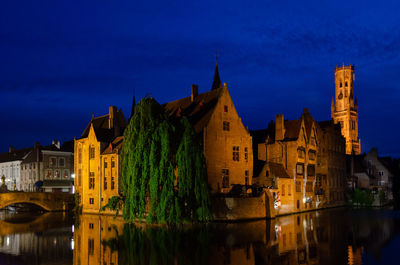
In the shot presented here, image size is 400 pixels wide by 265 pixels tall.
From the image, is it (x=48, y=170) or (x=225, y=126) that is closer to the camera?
(x=225, y=126)

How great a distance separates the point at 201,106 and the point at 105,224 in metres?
17.8

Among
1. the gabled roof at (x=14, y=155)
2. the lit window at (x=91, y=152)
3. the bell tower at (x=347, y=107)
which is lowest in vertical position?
the lit window at (x=91, y=152)

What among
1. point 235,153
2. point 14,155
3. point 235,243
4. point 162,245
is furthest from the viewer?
point 14,155

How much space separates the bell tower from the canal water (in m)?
118

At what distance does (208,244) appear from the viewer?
1097 inches

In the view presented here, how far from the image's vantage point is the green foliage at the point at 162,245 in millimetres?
22875

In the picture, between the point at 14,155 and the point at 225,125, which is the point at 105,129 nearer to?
the point at 225,125

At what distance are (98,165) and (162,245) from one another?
30.6 metres

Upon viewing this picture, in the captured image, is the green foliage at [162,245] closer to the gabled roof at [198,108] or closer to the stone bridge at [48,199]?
the gabled roof at [198,108]

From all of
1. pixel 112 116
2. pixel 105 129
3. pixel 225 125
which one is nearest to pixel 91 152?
pixel 105 129

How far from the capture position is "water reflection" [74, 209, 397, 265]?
2316 centimetres

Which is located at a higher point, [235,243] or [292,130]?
[292,130]

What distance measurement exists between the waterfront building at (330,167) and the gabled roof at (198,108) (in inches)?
881

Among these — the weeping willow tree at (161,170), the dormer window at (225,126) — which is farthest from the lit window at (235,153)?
the weeping willow tree at (161,170)
